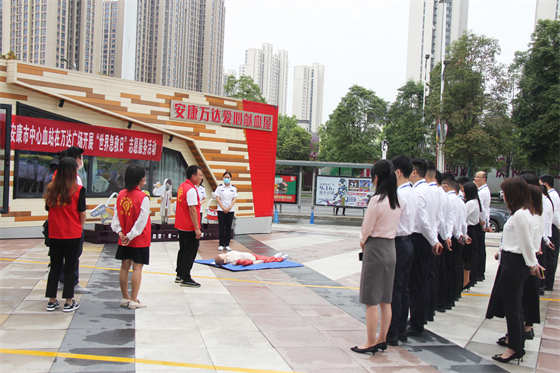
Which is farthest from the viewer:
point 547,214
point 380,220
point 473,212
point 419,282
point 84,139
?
point 84,139

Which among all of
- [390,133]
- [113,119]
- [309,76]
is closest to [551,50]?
[390,133]

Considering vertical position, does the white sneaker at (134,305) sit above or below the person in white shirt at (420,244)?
below

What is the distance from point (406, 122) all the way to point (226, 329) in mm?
39294

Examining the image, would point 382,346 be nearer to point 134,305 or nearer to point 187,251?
point 134,305

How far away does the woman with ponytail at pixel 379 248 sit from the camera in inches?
160

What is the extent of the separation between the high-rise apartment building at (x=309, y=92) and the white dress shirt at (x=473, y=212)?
128 metres

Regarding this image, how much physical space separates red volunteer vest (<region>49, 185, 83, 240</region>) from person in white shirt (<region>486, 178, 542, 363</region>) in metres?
4.69

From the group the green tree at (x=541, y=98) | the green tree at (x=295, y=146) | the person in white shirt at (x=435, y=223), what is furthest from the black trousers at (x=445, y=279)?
the green tree at (x=295, y=146)

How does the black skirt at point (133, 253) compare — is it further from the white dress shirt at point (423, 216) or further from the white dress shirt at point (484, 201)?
the white dress shirt at point (484, 201)

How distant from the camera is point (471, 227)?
723cm

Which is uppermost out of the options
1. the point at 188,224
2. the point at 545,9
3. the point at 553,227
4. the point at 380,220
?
the point at 545,9

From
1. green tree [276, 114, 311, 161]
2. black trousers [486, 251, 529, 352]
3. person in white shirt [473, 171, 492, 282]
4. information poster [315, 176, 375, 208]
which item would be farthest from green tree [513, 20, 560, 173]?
green tree [276, 114, 311, 161]

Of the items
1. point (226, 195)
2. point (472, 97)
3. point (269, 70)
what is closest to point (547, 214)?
point (226, 195)

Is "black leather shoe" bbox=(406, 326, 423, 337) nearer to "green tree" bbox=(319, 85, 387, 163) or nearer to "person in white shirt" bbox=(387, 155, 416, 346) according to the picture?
"person in white shirt" bbox=(387, 155, 416, 346)
